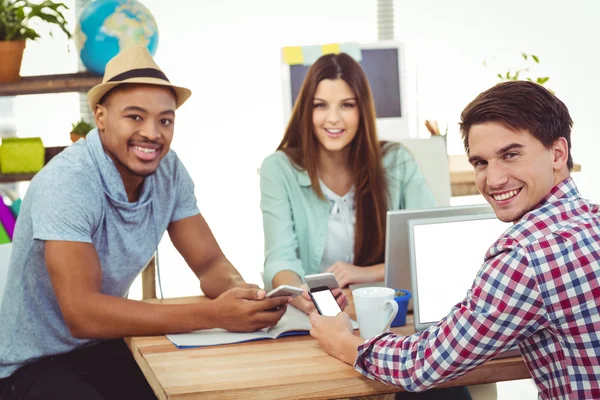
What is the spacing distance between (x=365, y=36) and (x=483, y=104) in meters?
3.72

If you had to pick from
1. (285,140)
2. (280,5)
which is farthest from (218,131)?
(285,140)

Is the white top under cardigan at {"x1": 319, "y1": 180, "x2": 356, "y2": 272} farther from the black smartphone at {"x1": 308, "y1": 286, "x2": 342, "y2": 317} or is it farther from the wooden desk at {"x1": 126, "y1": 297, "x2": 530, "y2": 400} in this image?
the wooden desk at {"x1": 126, "y1": 297, "x2": 530, "y2": 400}

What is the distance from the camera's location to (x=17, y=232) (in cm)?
205

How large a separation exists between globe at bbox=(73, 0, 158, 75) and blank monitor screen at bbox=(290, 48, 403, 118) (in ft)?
3.64

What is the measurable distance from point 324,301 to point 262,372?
34 cm

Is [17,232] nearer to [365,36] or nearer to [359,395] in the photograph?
[359,395]

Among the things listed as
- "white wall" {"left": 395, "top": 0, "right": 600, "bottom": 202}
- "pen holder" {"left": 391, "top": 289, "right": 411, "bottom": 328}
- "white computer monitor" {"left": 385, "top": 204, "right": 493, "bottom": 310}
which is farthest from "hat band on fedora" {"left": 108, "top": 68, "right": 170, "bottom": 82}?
"white wall" {"left": 395, "top": 0, "right": 600, "bottom": 202}

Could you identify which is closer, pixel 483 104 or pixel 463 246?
pixel 483 104

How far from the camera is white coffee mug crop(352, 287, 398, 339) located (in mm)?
1627

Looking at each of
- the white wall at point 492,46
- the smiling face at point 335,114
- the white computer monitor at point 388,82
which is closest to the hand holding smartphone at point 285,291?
the smiling face at point 335,114

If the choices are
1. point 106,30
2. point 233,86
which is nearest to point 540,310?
point 106,30

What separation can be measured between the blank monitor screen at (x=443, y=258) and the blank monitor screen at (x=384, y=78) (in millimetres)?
2212

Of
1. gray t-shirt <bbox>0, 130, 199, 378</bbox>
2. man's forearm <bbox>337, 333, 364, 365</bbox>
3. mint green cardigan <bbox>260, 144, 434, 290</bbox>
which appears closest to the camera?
man's forearm <bbox>337, 333, 364, 365</bbox>

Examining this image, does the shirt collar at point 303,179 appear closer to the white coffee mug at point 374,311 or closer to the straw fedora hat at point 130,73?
the straw fedora hat at point 130,73
